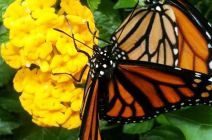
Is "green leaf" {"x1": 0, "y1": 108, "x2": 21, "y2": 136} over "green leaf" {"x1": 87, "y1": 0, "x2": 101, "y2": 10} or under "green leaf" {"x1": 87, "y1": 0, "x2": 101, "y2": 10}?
under

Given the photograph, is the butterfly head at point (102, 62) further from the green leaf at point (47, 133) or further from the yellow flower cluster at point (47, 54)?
the green leaf at point (47, 133)

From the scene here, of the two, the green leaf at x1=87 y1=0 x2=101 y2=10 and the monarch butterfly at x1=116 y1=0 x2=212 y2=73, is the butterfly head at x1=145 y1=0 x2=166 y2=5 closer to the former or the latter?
the monarch butterfly at x1=116 y1=0 x2=212 y2=73

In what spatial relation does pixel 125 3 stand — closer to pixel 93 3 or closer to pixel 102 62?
pixel 93 3

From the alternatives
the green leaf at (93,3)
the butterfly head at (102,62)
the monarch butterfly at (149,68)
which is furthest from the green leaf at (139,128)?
the green leaf at (93,3)

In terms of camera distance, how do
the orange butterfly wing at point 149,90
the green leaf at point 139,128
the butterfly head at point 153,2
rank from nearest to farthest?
the orange butterfly wing at point 149,90, the butterfly head at point 153,2, the green leaf at point 139,128

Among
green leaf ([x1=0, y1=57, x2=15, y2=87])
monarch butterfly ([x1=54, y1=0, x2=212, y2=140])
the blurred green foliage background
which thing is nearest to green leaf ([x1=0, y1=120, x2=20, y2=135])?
the blurred green foliage background

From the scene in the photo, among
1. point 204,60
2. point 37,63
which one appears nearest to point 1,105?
point 37,63

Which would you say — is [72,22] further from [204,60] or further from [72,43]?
[204,60]
